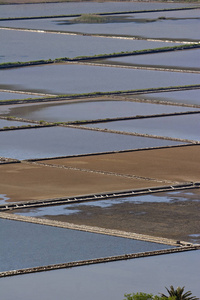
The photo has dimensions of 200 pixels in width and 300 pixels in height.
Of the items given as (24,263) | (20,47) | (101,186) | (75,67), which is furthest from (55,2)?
(24,263)

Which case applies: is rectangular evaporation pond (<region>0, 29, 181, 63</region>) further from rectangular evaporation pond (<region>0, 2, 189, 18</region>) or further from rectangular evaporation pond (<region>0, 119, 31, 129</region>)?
rectangular evaporation pond (<region>0, 119, 31, 129</region>)

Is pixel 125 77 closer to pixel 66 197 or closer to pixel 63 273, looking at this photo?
pixel 66 197

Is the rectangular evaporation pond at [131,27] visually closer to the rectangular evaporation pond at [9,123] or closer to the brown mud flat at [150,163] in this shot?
the rectangular evaporation pond at [9,123]

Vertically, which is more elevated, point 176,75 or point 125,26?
point 125,26

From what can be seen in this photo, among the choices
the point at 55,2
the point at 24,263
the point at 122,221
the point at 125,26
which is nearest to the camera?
the point at 24,263

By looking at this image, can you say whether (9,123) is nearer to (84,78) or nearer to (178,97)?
(178,97)

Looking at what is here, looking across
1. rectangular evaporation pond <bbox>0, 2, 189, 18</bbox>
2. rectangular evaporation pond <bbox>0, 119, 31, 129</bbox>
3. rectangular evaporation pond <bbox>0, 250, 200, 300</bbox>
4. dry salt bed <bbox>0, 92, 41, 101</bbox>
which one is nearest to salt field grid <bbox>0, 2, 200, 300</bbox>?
rectangular evaporation pond <bbox>0, 250, 200, 300</bbox>

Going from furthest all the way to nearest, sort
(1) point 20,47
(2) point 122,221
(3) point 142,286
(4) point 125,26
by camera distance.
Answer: (4) point 125,26 < (1) point 20,47 < (2) point 122,221 < (3) point 142,286
